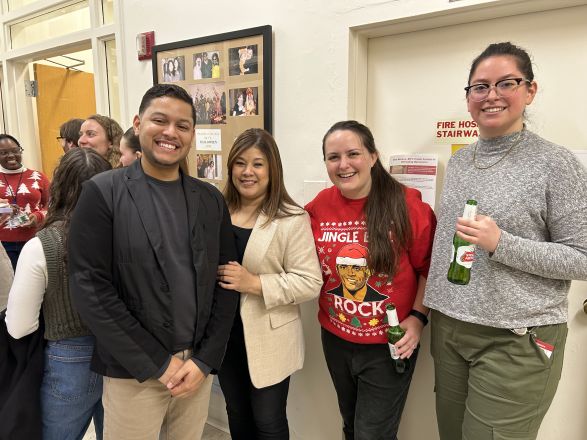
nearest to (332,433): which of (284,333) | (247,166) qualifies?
(284,333)

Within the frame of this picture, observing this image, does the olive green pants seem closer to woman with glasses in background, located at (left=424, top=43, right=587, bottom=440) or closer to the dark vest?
woman with glasses in background, located at (left=424, top=43, right=587, bottom=440)

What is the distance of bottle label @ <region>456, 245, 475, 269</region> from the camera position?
111 cm

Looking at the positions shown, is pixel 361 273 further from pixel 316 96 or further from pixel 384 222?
pixel 316 96

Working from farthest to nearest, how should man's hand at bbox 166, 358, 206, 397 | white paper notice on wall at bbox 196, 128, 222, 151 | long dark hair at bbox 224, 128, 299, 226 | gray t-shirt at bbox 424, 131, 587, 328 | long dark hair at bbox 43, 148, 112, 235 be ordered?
white paper notice on wall at bbox 196, 128, 222, 151 < long dark hair at bbox 224, 128, 299, 226 < long dark hair at bbox 43, 148, 112, 235 < man's hand at bbox 166, 358, 206, 397 < gray t-shirt at bbox 424, 131, 587, 328

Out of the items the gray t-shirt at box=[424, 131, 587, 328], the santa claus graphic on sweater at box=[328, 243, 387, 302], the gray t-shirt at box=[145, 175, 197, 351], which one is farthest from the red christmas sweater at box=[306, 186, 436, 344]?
the gray t-shirt at box=[145, 175, 197, 351]

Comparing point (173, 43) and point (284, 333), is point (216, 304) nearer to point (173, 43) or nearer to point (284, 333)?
point (284, 333)

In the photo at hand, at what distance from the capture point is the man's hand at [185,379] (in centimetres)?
115

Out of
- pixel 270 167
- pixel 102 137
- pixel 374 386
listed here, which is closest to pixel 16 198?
pixel 102 137

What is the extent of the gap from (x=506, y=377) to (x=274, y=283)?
0.78 meters

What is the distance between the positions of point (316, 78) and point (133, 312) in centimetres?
125

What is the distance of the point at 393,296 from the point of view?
1.41m

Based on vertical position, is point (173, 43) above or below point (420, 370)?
above

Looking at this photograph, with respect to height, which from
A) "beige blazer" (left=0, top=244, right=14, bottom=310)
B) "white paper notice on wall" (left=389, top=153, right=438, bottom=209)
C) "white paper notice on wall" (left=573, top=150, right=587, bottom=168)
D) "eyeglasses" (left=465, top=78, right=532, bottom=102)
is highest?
"eyeglasses" (left=465, top=78, right=532, bottom=102)

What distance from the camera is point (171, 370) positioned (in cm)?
114
